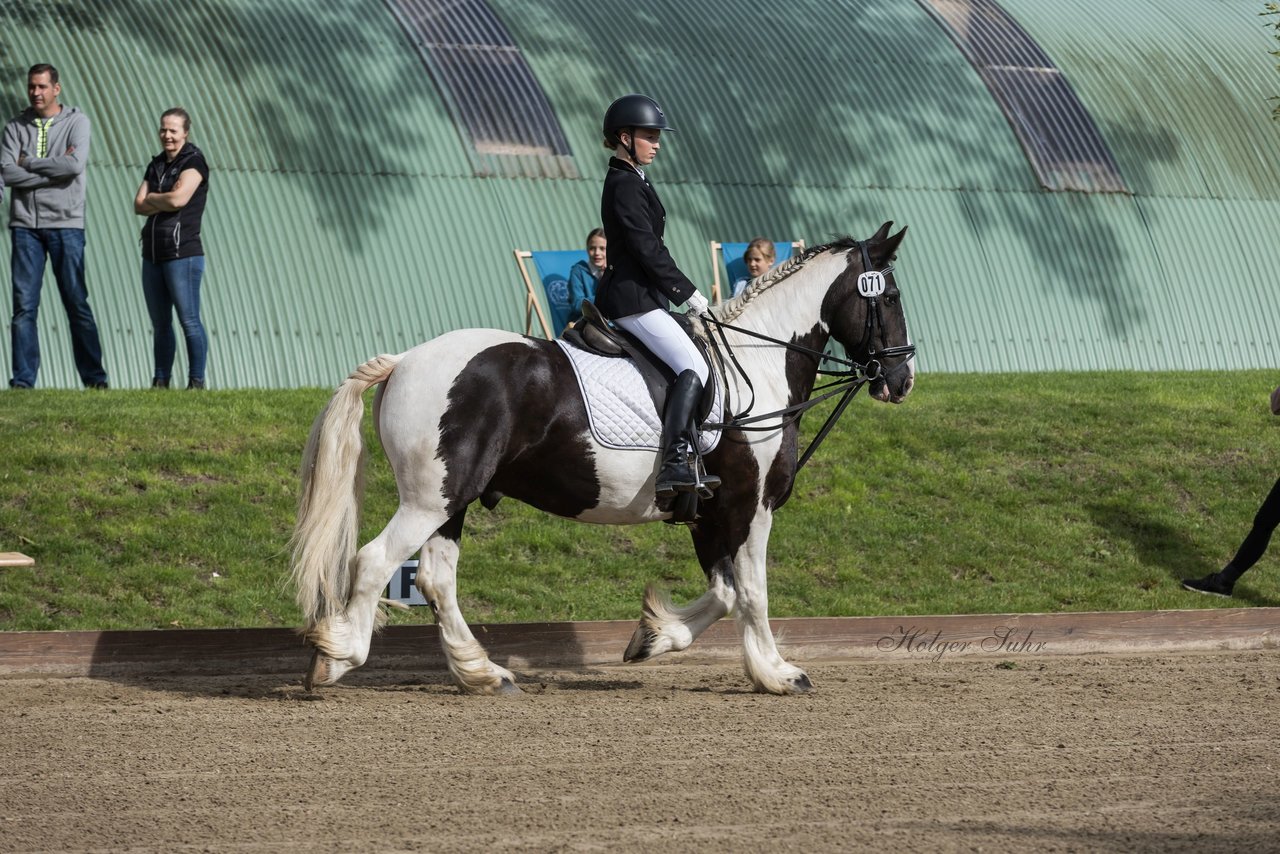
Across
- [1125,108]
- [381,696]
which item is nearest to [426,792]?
[381,696]

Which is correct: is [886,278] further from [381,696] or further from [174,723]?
[174,723]

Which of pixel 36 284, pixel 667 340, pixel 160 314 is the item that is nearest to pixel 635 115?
pixel 667 340

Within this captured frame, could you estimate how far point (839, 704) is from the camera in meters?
7.43

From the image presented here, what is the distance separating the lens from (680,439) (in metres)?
7.45

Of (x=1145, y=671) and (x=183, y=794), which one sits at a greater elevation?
(x=183, y=794)

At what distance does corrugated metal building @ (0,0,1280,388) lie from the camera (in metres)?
15.2

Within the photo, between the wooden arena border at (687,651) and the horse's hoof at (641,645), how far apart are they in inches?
25.4

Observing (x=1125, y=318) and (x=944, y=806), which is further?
(x=1125, y=318)

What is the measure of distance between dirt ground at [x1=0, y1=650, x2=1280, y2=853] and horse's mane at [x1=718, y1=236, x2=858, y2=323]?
1924mm

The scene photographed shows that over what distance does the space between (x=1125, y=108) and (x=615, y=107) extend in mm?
→ 13325

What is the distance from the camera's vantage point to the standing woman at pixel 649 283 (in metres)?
7.46

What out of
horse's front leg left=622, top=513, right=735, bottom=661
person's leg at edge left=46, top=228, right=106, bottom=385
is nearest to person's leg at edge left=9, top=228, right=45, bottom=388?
person's leg at edge left=46, top=228, right=106, bottom=385

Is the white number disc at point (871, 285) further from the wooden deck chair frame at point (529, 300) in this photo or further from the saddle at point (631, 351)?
the wooden deck chair frame at point (529, 300)

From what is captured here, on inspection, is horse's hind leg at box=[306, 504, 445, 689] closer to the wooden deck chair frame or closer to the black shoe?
the black shoe
